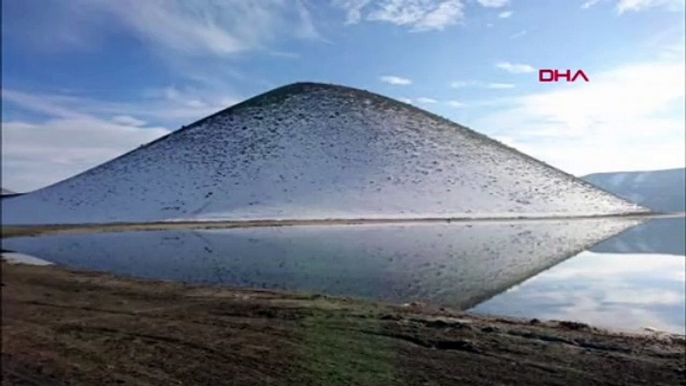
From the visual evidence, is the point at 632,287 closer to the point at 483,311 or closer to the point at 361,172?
the point at 483,311

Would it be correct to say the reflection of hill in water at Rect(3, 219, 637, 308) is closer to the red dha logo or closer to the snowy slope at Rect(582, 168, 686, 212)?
the red dha logo

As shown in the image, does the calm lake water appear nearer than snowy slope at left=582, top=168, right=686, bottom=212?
Yes

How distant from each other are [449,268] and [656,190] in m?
48.3

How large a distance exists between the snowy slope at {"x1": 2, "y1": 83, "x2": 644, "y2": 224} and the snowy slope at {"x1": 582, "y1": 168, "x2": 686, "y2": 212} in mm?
6051

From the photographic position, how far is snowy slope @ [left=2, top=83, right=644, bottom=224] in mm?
31375

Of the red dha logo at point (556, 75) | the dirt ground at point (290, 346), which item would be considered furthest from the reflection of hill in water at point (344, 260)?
the red dha logo at point (556, 75)

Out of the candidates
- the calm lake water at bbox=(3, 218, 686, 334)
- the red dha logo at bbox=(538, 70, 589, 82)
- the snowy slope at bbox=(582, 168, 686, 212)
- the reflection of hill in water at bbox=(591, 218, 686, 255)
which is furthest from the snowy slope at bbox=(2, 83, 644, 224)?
the red dha logo at bbox=(538, 70, 589, 82)

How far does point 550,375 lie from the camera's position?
372cm

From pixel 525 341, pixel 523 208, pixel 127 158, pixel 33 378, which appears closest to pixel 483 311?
pixel 525 341

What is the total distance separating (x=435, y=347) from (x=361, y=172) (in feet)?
102

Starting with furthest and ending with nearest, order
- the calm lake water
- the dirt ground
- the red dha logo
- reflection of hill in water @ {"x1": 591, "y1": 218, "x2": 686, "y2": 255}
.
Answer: reflection of hill in water @ {"x1": 591, "y1": 218, "x2": 686, "y2": 255} → the calm lake water → the dirt ground → the red dha logo

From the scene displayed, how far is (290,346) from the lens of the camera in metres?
4.32

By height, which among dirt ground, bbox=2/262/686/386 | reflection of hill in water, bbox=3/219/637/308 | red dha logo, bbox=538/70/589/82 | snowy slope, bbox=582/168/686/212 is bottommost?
dirt ground, bbox=2/262/686/386

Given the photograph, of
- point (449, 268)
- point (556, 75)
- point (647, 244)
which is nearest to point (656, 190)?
point (647, 244)
